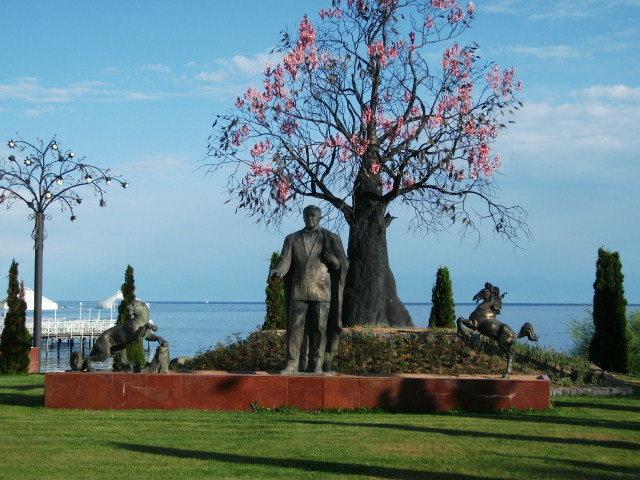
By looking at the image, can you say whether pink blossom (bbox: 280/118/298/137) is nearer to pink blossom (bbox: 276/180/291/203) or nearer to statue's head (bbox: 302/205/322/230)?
pink blossom (bbox: 276/180/291/203)

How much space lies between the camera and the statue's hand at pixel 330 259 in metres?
12.0

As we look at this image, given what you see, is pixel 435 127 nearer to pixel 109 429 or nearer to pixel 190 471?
pixel 109 429

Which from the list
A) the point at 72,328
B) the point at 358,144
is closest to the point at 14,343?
the point at 358,144

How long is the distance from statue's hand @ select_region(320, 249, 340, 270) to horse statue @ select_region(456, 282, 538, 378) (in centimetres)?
239

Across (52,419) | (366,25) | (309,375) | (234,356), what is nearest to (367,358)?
(234,356)

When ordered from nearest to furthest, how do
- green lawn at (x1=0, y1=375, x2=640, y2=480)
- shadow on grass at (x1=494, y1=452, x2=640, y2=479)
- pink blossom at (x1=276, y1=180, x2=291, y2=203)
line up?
green lawn at (x1=0, y1=375, x2=640, y2=480) < shadow on grass at (x1=494, y1=452, x2=640, y2=479) < pink blossom at (x1=276, y1=180, x2=291, y2=203)

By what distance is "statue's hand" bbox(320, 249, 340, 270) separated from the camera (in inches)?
472

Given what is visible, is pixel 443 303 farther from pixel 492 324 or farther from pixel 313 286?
pixel 313 286

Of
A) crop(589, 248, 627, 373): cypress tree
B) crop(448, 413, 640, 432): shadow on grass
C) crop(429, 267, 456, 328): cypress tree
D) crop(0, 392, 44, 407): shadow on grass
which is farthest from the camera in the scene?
crop(429, 267, 456, 328): cypress tree

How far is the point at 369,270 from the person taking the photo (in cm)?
2139

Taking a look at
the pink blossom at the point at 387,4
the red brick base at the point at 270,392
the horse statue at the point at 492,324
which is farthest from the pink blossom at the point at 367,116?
the red brick base at the point at 270,392

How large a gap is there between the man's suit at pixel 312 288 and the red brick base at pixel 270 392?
1.51 feet

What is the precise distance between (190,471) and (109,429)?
283 centimetres

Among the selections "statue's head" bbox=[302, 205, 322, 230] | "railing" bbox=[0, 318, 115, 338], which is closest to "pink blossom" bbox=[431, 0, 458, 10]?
"statue's head" bbox=[302, 205, 322, 230]
